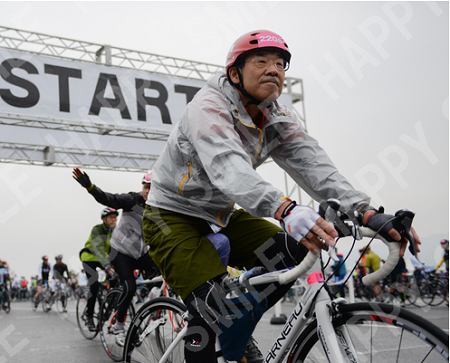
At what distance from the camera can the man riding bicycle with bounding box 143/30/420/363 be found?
2115 millimetres

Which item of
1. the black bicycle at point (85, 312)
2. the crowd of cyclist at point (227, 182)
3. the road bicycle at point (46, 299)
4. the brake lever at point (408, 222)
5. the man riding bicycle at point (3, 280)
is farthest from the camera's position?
the road bicycle at point (46, 299)

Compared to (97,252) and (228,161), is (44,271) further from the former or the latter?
(228,161)

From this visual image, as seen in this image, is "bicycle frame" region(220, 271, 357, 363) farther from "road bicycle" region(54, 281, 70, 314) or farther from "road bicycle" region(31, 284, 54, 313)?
"road bicycle" region(31, 284, 54, 313)

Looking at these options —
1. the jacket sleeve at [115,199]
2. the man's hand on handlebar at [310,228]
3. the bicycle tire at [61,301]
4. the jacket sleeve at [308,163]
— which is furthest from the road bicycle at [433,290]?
the man's hand on handlebar at [310,228]

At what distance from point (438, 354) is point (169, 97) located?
35.0 feet

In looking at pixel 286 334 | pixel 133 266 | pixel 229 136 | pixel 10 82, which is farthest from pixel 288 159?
pixel 10 82

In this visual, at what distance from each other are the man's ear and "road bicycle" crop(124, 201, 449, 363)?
0.95m

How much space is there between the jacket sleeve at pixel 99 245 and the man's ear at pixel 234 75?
5.25 metres

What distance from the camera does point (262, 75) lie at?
92.0 inches

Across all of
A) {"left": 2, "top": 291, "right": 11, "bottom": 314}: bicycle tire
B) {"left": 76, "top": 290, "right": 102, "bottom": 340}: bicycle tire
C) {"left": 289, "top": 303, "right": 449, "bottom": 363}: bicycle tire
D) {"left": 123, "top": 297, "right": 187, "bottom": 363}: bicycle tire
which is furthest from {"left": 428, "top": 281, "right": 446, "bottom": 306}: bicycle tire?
{"left": 289, "top": 303, "right": 449, "bottom": 363}: bicycle tire

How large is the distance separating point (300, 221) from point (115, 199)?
4233 mm

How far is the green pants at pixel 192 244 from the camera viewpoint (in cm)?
232

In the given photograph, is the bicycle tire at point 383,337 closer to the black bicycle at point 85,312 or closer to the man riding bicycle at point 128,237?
the man riding bicycle at point 128,237

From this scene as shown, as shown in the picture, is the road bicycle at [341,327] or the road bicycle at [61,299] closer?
the road bicycle at [341,327]
